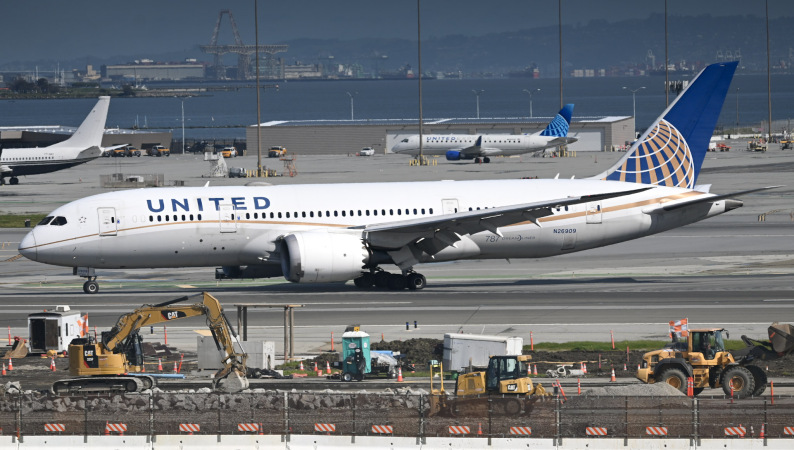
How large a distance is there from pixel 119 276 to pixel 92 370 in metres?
27.2

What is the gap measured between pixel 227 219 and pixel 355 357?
16362 mm

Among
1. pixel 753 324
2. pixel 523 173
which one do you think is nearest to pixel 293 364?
pixel 753 324

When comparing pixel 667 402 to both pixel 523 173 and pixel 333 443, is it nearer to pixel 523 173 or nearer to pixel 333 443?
pixel 333 443

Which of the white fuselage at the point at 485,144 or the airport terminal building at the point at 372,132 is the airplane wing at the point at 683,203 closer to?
the white fuselage at the point at 485,144

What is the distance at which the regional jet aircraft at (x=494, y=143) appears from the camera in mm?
140500

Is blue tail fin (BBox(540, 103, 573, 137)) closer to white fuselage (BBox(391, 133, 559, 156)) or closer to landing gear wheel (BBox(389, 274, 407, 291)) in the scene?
white fuselage (BBox(391, 133, 559, 156))

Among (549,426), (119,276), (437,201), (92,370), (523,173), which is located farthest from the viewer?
(523,173)

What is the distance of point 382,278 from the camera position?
49844 mm

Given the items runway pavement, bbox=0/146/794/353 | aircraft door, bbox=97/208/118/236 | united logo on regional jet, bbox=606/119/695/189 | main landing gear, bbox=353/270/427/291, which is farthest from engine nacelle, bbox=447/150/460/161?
aircraft door, bbox=97/208/118/236

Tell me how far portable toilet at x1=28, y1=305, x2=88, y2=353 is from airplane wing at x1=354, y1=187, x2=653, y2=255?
1394 centimetres

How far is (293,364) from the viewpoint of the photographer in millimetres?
35031

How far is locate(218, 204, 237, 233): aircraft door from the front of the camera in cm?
4741

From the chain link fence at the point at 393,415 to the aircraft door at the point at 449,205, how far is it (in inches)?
946

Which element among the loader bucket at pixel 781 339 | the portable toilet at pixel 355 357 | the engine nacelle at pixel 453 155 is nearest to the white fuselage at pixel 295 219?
the portable toilet at pixel 355 357
